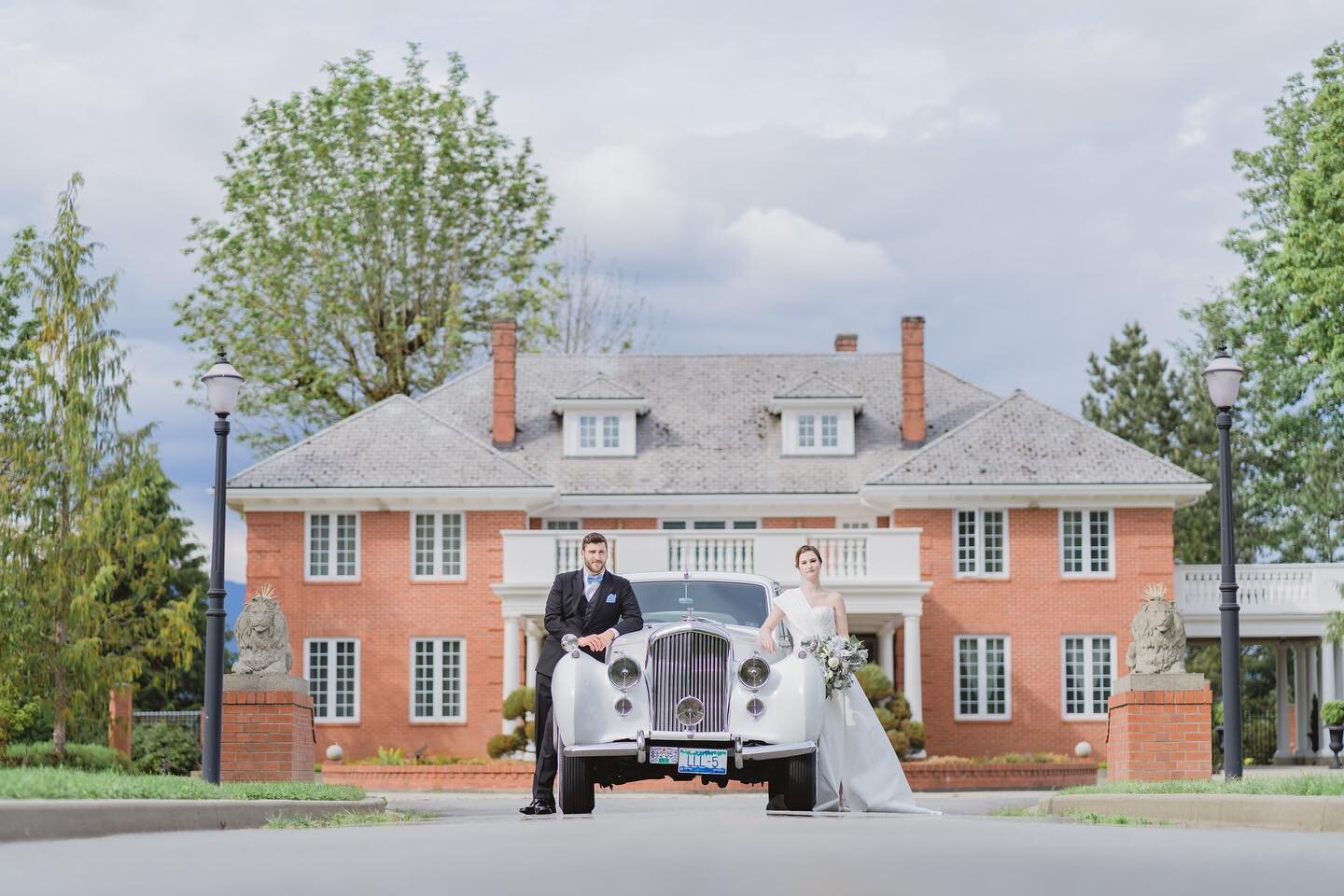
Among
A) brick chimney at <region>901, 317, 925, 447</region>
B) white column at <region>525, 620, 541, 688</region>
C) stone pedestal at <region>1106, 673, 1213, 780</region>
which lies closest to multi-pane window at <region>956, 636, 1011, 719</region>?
brick chimney at <region>901, 317, 925, 447</region>

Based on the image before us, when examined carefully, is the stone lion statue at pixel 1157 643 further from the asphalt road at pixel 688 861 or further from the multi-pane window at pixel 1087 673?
the multi-pane window at pixel 1087 673

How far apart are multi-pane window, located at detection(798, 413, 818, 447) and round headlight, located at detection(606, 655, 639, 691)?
93.3 ft

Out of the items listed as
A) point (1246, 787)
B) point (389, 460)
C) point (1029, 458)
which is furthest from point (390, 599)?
point (1246, 787)

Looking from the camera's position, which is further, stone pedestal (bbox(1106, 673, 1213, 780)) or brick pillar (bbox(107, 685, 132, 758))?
brick pillar (bbox(107, 685, 132, 758))

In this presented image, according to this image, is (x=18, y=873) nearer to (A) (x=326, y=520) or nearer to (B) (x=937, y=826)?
(B) (x=937, y=826)

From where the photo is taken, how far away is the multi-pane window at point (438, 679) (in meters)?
38.8

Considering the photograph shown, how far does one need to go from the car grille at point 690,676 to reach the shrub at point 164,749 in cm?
2199

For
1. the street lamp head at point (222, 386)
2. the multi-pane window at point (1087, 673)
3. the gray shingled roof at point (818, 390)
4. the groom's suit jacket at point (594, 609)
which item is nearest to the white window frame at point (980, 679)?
the multi-pane window at point (1087, 673)

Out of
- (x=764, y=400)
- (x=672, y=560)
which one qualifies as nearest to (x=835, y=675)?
(x=672, y=560)

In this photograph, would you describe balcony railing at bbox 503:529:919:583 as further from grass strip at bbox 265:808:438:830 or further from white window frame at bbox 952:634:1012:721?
grass strip at bbox 265:808:438:830

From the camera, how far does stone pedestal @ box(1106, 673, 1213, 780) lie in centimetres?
1783

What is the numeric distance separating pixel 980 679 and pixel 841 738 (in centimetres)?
2536

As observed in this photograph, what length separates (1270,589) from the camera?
3941 cm

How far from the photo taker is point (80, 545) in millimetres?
29969
